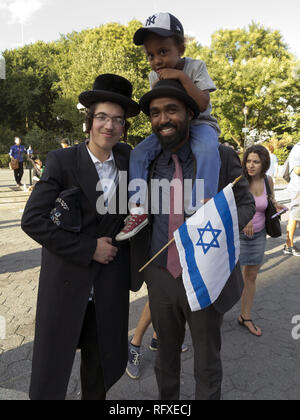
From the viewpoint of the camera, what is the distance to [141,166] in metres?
2.17

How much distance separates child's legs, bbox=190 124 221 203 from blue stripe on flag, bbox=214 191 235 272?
64 millimetres

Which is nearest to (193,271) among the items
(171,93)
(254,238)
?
(171,93)

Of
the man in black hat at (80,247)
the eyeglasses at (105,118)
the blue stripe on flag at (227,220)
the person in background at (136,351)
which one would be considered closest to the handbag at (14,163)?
the person in background at (136,351)

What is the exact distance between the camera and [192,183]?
2.08 metres

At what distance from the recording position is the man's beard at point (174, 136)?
2053 mm

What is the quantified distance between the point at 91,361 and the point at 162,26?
7.72 feet

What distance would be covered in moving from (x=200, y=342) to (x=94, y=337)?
2.39ft

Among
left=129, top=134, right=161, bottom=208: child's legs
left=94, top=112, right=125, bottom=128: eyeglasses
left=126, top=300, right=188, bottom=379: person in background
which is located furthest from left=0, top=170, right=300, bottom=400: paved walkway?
left=94, top=112, right=125, bottom=128: eyeglasses

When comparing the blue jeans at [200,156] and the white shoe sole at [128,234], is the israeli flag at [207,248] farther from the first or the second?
the white shoe sole at [128,234]

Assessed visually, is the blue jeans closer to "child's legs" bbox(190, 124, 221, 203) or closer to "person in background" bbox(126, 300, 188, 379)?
"child's legs" bbox(190, 124, 221, 203)

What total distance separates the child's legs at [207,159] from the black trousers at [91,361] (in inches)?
44.6

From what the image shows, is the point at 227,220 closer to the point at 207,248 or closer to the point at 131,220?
the point at 207,248

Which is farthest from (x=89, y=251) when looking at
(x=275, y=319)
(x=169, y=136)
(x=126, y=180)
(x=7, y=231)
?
(x=7, y=231)
